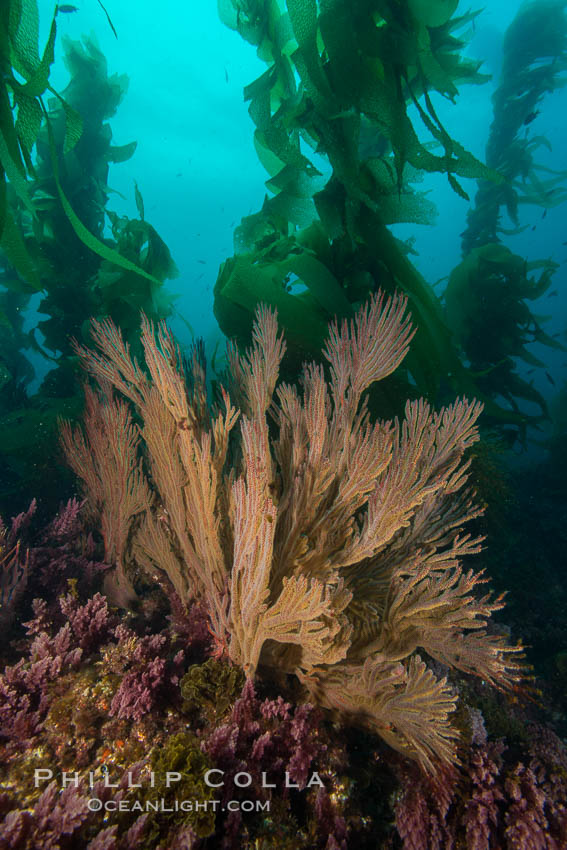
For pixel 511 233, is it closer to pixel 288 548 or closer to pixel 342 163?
pixel 342 163

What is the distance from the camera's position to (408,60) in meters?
2.42

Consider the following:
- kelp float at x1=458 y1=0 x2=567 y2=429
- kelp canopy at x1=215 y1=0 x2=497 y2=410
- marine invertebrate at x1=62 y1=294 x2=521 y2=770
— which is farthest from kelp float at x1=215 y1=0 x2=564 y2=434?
kelp float at x1=458 y1=0 x2=567 y2=429

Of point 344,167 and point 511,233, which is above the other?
point 511,233

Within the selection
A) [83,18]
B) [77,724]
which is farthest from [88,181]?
[83,18]

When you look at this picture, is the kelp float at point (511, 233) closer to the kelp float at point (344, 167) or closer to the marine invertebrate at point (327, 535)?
the kelp float at point (344, 167)

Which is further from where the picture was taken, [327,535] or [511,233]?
[511,233]

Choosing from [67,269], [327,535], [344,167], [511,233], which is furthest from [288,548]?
[511,233]

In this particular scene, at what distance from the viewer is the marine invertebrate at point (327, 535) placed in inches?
62.2

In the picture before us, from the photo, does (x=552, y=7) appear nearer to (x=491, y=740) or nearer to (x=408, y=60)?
(x=408, y=60)

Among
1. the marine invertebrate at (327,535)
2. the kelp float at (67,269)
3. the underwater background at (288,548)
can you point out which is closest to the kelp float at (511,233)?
the underwater background at (288,548)

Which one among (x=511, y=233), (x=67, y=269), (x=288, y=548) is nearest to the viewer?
(x=288, y=548)

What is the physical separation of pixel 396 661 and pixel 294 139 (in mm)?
3616

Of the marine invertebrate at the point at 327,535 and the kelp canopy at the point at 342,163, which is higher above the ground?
the kelp canopy at the point at 342,163

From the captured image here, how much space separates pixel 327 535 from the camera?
1.87 metres
